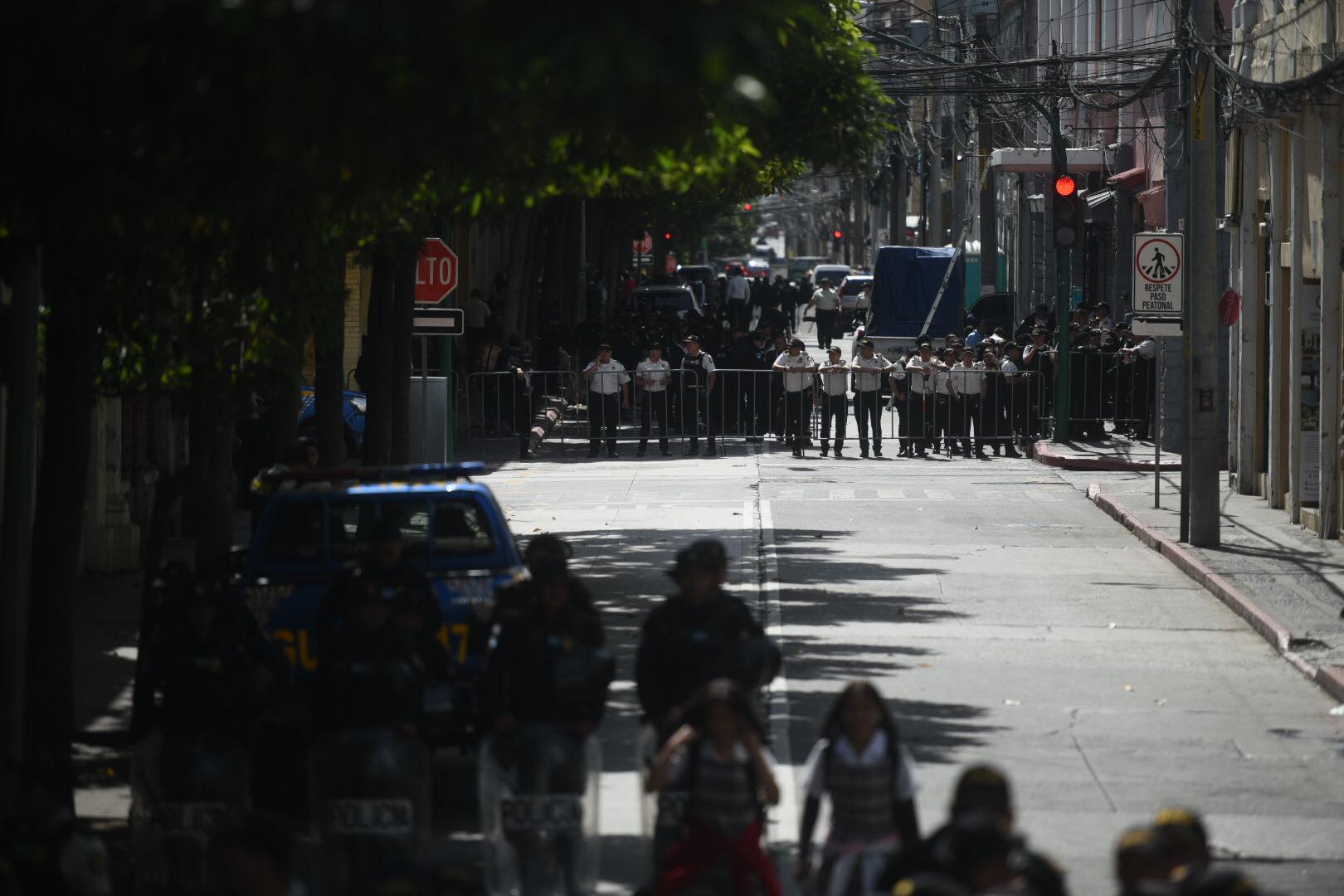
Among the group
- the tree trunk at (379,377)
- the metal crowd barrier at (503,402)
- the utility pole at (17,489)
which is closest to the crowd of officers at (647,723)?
the utility pole at (17,489)

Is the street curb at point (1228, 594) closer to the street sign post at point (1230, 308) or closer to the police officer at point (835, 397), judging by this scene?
the street sign post at point (1230, 308)

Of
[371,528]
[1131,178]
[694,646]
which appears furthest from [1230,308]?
[694,646]

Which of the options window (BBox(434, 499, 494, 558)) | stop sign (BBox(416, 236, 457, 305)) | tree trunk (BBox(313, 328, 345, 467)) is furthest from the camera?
stop sign (BBox(416, 236, 457, 305))

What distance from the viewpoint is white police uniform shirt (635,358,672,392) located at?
32281 millimetres

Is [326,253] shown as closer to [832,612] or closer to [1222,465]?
[832,612]

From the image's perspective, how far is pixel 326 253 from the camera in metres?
12.0

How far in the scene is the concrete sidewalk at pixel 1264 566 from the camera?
621 inches

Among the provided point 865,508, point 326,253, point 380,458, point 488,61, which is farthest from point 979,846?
point 865,508

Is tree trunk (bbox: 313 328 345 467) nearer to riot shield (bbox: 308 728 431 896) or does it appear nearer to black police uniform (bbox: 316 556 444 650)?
black police uniform (bbox: 316 556 444 650)

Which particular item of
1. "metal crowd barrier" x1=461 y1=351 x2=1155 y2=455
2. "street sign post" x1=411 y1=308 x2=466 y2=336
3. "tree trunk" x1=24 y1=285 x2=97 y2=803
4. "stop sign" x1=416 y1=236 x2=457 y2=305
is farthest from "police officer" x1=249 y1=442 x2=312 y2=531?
"metal crowd barrier" x1=461 y1=351 x2=1155 y2=455

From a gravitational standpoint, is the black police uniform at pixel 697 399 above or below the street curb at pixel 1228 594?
above

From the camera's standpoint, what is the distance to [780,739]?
12.2 metres

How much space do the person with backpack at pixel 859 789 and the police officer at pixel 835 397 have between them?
948 inches

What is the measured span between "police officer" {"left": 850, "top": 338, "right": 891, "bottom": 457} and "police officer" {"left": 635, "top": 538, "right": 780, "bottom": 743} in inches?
905
